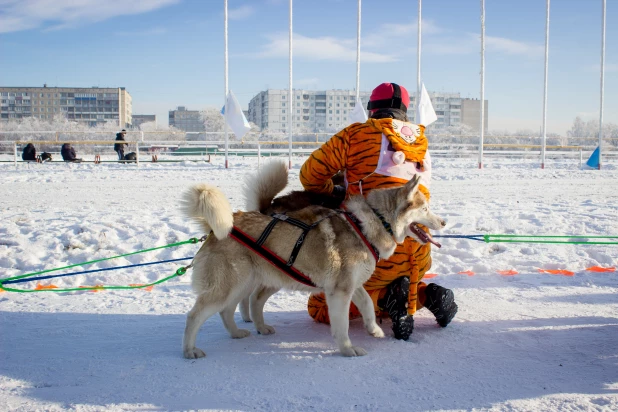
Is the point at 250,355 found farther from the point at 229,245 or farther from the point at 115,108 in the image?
the point at 115,108

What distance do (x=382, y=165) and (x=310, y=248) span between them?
0.84 metres

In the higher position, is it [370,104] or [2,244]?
[370,104]

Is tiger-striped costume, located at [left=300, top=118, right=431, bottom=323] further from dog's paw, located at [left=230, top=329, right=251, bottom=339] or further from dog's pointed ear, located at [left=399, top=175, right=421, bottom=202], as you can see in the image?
dog's paw, located at [left=230, top=329, right=251, bottom=339]

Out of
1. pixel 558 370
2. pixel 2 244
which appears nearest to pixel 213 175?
pixel 2 244

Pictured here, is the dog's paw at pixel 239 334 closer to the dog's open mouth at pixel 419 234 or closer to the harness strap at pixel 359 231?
the harness strap at pixel 359 231

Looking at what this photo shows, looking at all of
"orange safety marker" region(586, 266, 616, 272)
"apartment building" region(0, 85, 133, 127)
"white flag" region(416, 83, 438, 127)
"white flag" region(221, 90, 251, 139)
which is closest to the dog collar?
"orange safety marker" region(586, 266, 616, 272)

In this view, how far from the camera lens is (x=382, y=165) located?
3641mm

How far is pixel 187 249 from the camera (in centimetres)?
616

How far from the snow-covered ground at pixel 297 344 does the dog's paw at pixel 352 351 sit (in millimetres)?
63

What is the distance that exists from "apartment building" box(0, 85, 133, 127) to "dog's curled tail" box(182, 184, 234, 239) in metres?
127

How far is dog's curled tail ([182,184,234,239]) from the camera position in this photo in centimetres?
311

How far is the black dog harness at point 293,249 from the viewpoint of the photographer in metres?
3.24

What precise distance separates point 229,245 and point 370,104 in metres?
1.63

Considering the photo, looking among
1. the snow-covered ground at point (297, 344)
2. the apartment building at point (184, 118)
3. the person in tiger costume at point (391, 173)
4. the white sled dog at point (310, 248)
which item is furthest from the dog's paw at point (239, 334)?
the apartment building at point (184, 118)
